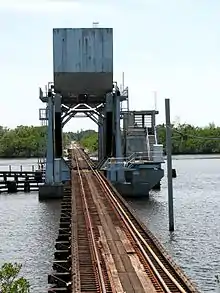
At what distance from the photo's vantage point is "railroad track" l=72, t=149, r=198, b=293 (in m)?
15.7

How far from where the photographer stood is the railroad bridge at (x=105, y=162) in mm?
22422

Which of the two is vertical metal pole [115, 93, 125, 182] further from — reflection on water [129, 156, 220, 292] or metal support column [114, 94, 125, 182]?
reflection on water [129, 156, 220, 292]

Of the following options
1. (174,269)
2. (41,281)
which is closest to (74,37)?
(41,281)

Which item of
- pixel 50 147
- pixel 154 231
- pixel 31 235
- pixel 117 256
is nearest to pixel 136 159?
pixel 50 147

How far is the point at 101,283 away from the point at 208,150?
156323 mm

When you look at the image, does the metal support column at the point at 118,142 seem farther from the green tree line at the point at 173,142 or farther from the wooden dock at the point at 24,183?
the green tree line at the point at 173,142

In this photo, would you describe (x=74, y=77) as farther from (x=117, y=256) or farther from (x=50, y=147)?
(x=117, y=256)

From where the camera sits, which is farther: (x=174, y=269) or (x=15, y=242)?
(x=15, y=242)

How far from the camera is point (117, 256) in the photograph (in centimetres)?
1897

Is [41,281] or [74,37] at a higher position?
[74,37]

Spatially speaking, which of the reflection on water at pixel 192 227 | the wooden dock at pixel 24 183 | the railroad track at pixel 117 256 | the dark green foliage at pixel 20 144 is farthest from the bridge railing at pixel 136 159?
the dark green foliage at pixel 20 144

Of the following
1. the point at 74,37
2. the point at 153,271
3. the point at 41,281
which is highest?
the point at 74,37

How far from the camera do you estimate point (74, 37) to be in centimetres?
4834

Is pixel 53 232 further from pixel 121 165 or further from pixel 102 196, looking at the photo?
pixel 121 165
